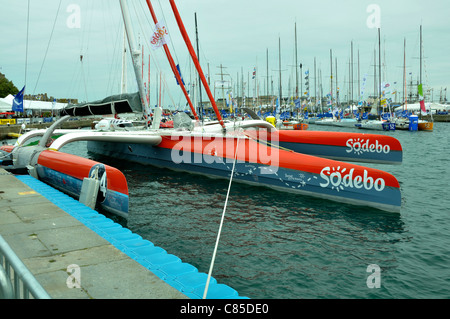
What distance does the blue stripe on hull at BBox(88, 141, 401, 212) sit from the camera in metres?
7.28

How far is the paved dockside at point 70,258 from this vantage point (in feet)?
9.66

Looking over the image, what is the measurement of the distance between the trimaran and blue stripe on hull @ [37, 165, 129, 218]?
0.06 feet

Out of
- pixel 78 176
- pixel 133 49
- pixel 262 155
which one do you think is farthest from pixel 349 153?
pixel 78 176

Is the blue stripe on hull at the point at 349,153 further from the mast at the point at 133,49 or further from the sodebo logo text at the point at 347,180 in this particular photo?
the mast at the point at 133,49

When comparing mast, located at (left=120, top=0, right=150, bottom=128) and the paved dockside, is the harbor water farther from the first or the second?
mast, located at (left=120, top=0, right=150, bottom=128)

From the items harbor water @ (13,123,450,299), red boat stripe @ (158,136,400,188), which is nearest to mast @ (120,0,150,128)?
red boat stripe @ (158,136,400,188)

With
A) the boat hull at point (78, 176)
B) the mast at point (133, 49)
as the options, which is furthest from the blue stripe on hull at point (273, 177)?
the boat hull at point (78, 176)

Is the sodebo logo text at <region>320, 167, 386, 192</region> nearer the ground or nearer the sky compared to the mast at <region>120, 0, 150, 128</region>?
nearer the ground

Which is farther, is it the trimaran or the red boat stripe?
the red boat stripe

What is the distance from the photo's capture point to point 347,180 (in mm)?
7645

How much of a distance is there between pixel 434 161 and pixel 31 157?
14009 millimetres

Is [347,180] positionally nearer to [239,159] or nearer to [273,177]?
[273,177]

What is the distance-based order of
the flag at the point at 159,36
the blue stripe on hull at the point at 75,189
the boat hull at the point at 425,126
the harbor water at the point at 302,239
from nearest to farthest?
the harbor water at the point at 302,239 < the blue stripe on hull at the point at 75,189 < the flag at the point at 159,36 < the boat hull at the point at 425,126

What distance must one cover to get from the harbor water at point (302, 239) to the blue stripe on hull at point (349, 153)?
1108 mm
